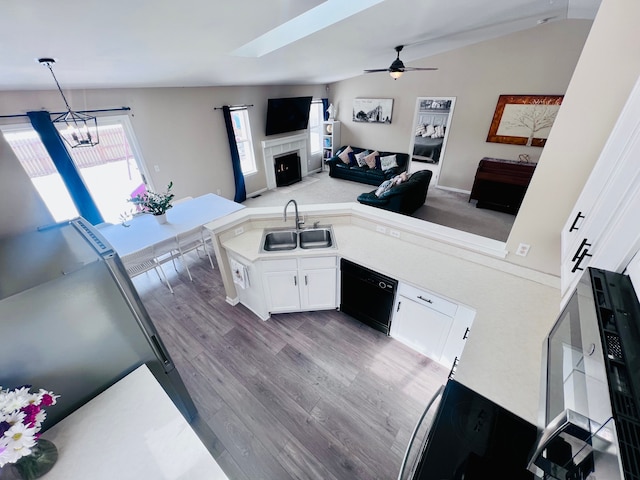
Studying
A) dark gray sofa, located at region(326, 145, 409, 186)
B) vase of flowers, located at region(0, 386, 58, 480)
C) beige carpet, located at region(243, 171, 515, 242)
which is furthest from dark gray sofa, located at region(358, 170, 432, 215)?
vase of flowers, located at region(0, 386, 58, 480)

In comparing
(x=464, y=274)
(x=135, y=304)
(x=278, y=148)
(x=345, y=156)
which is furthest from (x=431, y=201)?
(x=135, y=304)

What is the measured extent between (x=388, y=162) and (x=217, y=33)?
5162mm

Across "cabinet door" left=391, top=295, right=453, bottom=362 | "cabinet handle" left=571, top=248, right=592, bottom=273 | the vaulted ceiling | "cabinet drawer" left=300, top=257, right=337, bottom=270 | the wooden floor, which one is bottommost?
the wooden floor

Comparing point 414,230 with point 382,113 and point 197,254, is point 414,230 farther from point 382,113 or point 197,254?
point 382,113

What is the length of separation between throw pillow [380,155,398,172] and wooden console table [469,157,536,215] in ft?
6.61

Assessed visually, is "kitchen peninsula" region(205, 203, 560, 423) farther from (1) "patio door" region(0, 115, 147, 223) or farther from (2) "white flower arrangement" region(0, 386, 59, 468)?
(1) "patio door" region(0, 115, 147, 223)

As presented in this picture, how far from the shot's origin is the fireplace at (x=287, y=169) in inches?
267

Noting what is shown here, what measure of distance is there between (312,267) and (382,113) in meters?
5.87

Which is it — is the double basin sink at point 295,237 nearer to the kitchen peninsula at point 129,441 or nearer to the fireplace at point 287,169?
the kitchen peninsula at point 129,441

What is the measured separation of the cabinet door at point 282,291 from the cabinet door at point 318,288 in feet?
0.24

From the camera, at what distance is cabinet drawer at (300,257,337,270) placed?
2.50 metres

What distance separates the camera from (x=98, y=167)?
3.89 meters

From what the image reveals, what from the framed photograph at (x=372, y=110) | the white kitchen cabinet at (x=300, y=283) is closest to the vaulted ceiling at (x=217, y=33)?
the white kitchen cabinet at (x=300, y=283)

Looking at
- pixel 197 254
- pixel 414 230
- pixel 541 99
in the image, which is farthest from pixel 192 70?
pixel 541 99
